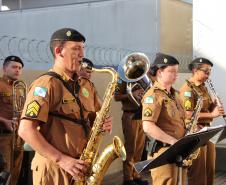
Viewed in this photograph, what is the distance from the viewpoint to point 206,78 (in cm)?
626

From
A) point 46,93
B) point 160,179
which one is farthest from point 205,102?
point 46,93

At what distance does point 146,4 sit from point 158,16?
578 mm

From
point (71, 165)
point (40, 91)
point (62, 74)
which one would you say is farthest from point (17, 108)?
point (71, 165)

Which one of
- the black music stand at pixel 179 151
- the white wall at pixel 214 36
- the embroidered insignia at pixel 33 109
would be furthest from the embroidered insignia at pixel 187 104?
the white wall at pixel 214 36

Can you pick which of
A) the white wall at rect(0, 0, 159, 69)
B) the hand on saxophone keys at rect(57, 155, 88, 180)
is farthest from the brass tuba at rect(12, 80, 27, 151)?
the white wall at rect(0, 0, 159, 69)

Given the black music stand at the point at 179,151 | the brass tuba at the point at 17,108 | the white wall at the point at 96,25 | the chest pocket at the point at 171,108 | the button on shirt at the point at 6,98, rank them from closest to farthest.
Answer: the black music stand at the point at 179,151, the chest pocket at the point at 171,108, the brass tuba at the point at 17,108, the button on shirt at the point at 6,98, the white wall at the point at 96,25

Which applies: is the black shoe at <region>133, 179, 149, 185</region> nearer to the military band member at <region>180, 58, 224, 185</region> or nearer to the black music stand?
the military band member at <region>180, 58, 224, 185</region>

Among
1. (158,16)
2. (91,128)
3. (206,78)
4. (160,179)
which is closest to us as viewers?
(91,128)

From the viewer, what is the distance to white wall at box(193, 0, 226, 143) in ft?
29.8

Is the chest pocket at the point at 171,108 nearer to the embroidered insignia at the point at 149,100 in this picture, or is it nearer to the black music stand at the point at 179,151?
the embroidered insignia at the point at 149,100

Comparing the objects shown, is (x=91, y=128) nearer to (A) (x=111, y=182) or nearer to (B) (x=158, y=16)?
(A) (x=111, y=182)

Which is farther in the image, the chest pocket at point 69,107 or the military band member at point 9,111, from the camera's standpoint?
the military band member at point 9,111

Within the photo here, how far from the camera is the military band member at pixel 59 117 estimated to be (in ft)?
10.6

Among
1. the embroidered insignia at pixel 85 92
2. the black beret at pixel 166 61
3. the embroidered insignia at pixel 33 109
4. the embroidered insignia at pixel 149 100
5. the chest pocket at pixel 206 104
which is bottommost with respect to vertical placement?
the chest pocket at pixel 206 104
